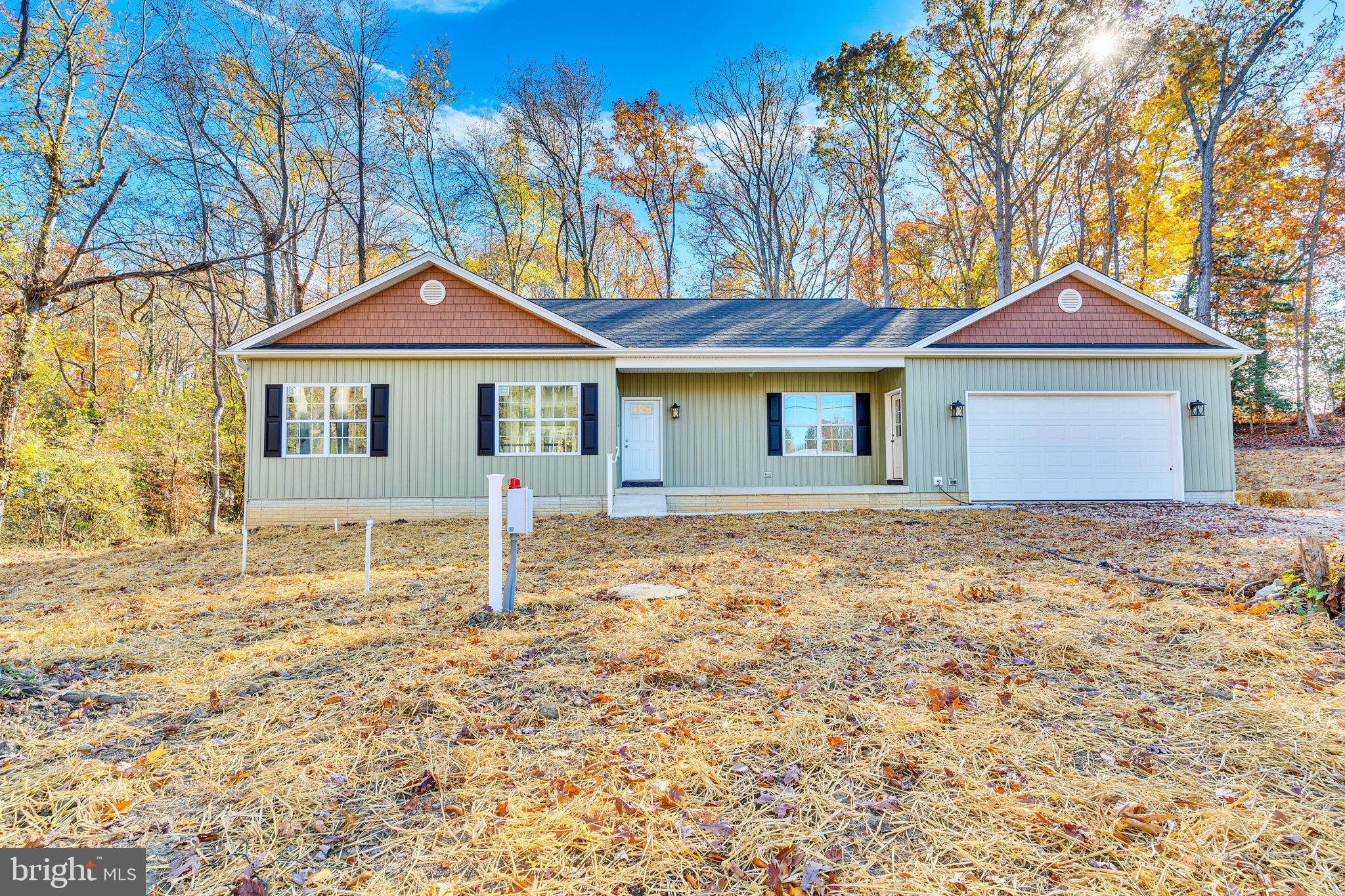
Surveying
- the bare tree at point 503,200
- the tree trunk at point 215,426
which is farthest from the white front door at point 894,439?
the tree trunk at point 215,426

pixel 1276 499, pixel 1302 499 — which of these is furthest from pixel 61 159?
pixel 1302 499

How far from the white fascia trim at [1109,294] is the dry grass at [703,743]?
20.4 ft

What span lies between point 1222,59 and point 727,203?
42.7 feet

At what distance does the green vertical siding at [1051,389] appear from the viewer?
9938 mm

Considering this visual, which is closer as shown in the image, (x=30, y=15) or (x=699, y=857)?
(x=699, y=857)

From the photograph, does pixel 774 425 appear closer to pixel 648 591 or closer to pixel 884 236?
pixel 648 591

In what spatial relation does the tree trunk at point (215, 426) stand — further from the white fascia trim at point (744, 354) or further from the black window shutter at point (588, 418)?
the black window shutter at point (588, 418)

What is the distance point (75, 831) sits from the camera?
A: 1.71 metres

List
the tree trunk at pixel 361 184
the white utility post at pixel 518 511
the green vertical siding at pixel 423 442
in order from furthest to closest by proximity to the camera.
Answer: the tree trunk at pixel 361 184 < the green vertical siding at pixel 423 442 < the white utility post at pixel 518 511

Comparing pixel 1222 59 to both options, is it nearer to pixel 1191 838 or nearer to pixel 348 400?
pixel 1191 838

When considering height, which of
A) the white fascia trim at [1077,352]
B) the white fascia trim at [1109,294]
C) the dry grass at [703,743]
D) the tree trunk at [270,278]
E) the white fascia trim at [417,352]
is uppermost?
the tree trunk at [270,278]

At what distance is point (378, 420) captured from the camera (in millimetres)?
9672

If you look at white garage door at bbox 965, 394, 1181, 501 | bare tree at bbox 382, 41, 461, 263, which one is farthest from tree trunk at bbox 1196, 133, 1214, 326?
bare tree at bbox 382, 41, 461, 263

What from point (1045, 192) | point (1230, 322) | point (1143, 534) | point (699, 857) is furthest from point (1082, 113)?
point (699, 857)
